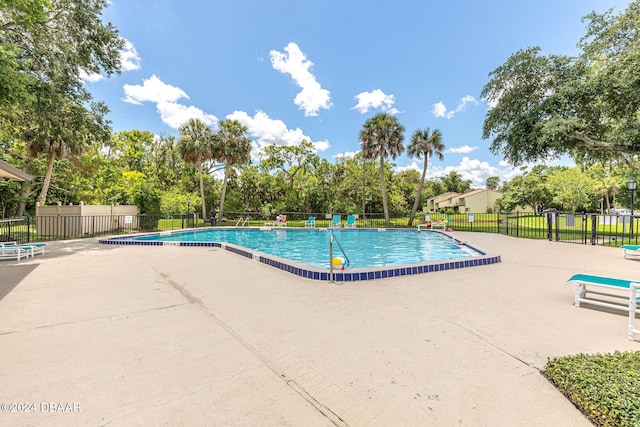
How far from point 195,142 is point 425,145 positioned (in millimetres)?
18080

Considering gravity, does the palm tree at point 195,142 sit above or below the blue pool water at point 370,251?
above

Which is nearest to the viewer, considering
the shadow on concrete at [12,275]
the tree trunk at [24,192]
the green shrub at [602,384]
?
the green shrub at [602,384]

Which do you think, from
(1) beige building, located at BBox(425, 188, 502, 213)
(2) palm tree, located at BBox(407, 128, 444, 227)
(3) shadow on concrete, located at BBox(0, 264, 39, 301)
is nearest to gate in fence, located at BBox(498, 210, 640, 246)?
(2) palm tree, located at BBox(407, 128, 444, 227)

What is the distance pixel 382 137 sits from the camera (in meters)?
21.8

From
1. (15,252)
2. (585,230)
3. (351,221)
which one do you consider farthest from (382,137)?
(15,252)

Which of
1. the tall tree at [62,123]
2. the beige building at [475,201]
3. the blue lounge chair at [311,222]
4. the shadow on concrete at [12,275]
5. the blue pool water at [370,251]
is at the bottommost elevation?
the blue pool water at [370,251]

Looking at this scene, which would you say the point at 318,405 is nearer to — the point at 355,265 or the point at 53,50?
the point at 355,265

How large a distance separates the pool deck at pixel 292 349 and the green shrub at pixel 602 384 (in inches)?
3.4

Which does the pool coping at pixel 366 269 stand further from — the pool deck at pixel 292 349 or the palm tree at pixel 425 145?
the palm tree at pixel 425 145

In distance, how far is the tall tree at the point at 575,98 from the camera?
1116 cm

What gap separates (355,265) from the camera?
817cm

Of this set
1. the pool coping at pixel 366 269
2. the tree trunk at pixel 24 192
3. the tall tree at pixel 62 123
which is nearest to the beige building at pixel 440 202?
the pool coping at pixel 366 269

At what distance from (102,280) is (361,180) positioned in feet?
79.7

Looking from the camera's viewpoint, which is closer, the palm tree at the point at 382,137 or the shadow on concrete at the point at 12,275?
the shadow on concrete at the point at 12,275
